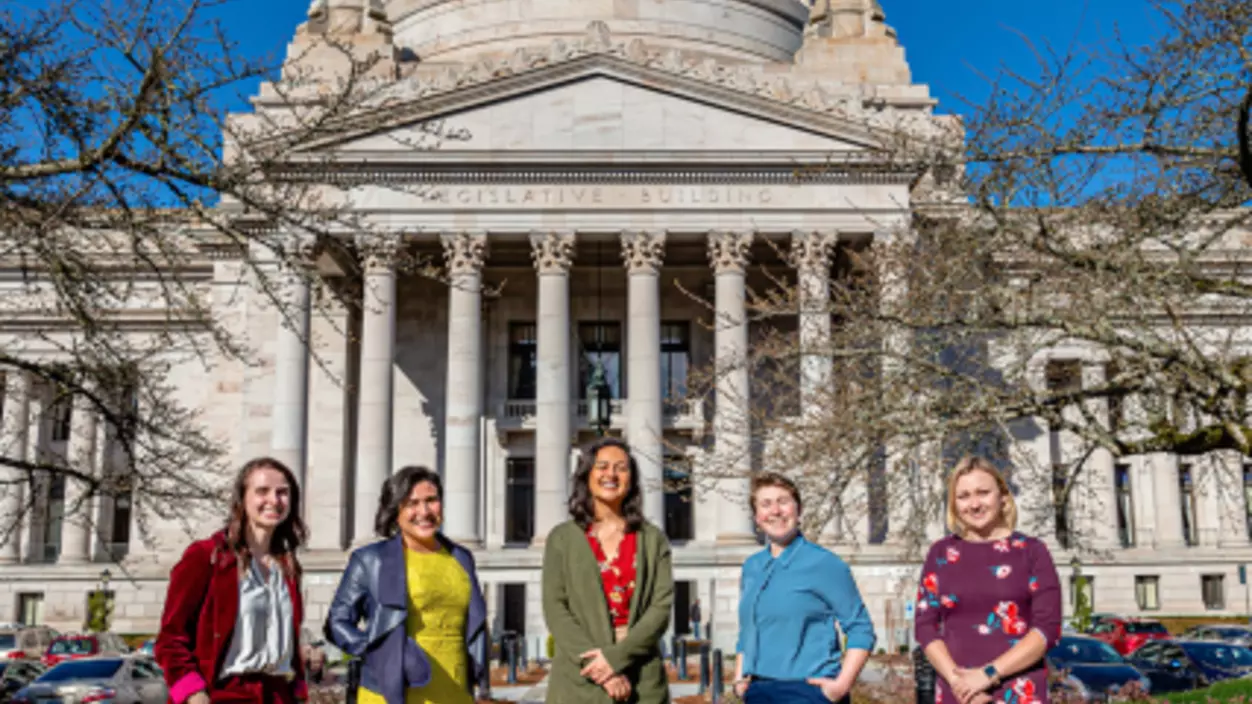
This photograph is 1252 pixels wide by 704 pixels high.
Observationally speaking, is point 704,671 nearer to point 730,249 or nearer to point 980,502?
point 730,249

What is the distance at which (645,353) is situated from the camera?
36000 mm

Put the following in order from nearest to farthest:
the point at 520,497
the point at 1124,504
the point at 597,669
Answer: the point at 597,669 < the point at 520,497 < the point at 1124,504

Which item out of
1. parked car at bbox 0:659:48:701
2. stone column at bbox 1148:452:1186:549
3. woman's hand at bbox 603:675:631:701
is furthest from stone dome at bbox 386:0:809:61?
woman's hand at bbox 603:675:631:701

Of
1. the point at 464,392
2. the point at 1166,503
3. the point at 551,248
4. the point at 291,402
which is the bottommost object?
the point at 1166,503

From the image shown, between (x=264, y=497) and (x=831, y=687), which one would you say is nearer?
(x=264, y=497)

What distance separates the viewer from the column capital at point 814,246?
35.8 meters

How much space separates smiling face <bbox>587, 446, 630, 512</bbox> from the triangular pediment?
2886cm

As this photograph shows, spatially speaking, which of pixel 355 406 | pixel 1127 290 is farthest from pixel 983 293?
pixel 355 406

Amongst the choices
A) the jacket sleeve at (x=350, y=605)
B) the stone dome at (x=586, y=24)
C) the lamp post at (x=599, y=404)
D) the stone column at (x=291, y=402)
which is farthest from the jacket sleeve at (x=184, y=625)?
the stone dome at (x=586, y=24)

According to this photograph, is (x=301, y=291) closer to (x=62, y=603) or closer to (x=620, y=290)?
(x=620, y=290)

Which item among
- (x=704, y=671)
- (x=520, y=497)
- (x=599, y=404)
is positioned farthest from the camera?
(x=520, y=497)

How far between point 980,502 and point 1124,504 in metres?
47.0

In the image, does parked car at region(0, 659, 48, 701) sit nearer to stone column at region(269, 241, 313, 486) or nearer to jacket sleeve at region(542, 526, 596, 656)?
stone column at region(269, 241, 313, 486)

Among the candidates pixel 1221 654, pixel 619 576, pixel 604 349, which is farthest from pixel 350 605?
pixel 604 349
